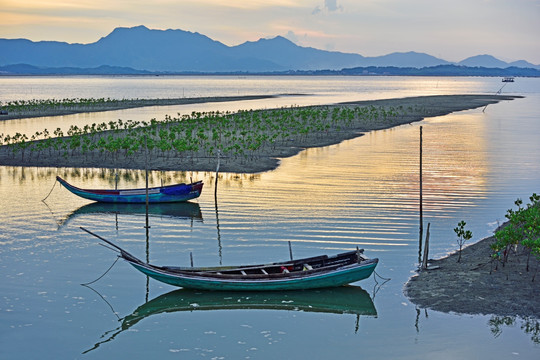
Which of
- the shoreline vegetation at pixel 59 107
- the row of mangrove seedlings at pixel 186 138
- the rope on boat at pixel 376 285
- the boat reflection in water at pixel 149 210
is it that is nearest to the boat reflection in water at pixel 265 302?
the rope on boat at pixel 376 285

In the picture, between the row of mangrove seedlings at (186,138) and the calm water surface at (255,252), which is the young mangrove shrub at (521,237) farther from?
the row of mangrove seedlings at (186,138)

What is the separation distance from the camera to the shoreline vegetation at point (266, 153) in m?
18.8

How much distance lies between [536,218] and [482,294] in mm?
3756

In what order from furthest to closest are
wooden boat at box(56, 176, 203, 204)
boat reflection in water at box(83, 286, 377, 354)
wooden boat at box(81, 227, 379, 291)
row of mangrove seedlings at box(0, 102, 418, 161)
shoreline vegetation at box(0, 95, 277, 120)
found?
1. shoreline vegetation at box(0, 95, 277, 120)
2. row of mangrove seedlings at box(0, 102, 418, 161)
3. wooden boat at box(56, 176, 203, 204)
4. wooden boat at box(81, 227, 379, 291)
5. boat reflection in water at box(83, 286, 377, 354)

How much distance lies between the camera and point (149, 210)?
32812mm

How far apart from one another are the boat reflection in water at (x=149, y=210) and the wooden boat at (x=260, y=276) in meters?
11.2

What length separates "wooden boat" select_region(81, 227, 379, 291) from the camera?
1931cm

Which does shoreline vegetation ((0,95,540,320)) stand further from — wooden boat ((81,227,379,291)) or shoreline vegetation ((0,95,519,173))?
wooden boat ((81,227,379,291))

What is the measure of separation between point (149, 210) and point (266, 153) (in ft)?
59.8

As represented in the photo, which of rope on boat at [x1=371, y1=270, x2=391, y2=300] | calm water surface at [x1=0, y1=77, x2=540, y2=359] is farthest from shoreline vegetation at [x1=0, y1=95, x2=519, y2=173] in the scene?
rope on boat at [x1=371, y1=270, x2=391, y2=300]

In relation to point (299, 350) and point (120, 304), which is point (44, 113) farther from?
point (299, 350)

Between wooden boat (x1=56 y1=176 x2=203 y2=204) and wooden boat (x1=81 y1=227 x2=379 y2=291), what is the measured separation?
1346 cm

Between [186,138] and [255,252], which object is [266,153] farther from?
[255,252]

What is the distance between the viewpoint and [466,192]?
35.7m
